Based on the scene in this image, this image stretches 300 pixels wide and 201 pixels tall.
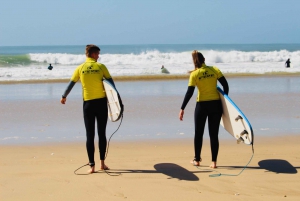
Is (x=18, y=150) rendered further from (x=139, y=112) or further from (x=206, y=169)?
(x=139, y=112)

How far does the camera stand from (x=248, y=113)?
9.18 metres

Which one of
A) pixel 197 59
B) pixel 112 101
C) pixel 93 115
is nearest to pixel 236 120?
pixel 197 59

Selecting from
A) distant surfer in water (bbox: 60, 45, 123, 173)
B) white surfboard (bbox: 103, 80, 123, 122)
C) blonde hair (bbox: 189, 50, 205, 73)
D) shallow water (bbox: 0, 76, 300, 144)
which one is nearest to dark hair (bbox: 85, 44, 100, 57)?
distant surfer in water (bbox: 60, 45, 123, 173)

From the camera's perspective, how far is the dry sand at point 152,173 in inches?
161

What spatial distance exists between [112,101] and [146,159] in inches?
40.4

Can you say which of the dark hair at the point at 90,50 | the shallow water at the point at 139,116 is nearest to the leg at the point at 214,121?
the dark hair at the point at 90,50

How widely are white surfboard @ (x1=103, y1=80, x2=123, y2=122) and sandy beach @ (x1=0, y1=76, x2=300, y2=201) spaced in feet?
2.24

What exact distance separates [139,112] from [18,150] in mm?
3851

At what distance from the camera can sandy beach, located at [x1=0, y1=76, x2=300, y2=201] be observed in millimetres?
4156

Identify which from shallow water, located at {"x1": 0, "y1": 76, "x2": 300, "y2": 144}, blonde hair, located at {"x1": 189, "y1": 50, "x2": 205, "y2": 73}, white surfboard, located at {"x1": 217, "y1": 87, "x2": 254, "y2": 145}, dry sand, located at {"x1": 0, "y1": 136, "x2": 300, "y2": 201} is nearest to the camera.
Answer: dry sand, located at {"x1": 0, "y1": 136, "x2": 300, "y2": 201}

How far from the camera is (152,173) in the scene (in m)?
4.83

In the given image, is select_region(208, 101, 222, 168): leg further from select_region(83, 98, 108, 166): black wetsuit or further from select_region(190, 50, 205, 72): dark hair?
select_region(83, 98, 108, 166): black wetsuit

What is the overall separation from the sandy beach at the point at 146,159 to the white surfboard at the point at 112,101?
0.68 m

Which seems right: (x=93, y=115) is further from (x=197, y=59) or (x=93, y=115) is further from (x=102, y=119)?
(x=197, y=59)
